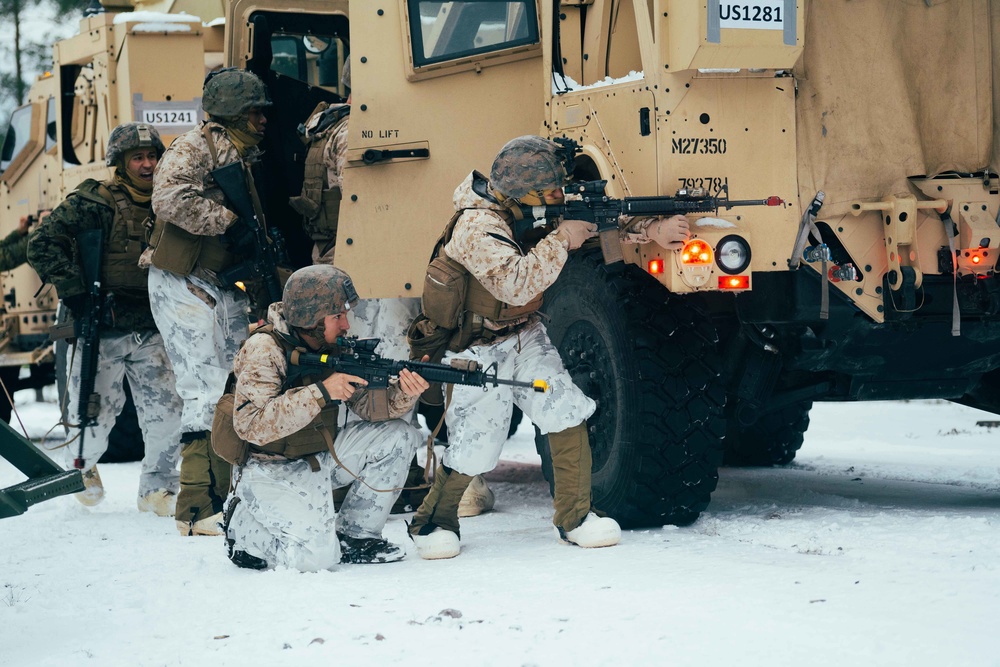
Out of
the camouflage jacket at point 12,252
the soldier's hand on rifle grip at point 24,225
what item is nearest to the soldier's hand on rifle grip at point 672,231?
the camouflage jacket at point 12,252

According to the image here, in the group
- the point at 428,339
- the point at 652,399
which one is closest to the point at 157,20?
the point at 428,339

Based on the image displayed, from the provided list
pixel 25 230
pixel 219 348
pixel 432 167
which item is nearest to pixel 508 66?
pixel 432 167

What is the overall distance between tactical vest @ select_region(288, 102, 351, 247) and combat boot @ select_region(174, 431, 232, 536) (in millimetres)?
1242

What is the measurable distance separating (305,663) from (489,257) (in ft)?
5.93

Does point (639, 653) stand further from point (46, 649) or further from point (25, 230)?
point (25, 230)

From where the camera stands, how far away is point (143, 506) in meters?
6.66

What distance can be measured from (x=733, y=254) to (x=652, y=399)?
2.24ft

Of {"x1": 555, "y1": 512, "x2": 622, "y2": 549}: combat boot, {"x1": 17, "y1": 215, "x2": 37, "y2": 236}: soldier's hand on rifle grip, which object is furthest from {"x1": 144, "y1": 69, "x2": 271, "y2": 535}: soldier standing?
{"x1": 17, "y1": 215, "x2": 37, "y2": 236}: soldier's hand on rifle grip

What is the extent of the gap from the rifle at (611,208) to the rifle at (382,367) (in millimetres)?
628

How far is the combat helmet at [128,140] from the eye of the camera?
6.62 meters

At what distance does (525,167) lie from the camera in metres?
5.00

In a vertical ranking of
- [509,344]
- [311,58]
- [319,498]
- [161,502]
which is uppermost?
[311,58]

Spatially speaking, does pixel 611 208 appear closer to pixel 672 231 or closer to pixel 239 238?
pixel 672 231

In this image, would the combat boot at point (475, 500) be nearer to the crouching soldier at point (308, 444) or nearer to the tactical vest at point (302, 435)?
the crouching soldier at point (308, 444)
